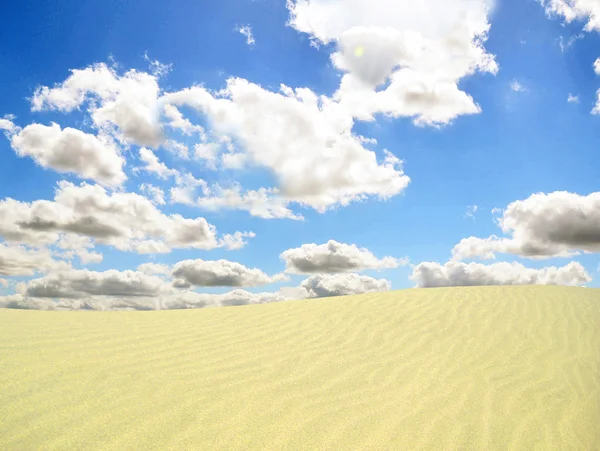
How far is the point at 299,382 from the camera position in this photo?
18.1 ft

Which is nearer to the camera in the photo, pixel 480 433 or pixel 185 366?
pixel 480 433

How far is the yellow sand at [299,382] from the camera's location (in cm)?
427

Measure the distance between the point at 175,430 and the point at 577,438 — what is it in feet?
13.1

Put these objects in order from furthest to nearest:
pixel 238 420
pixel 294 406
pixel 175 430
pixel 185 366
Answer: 1. pixel 185 366
2. pixel 294 406
3. pixel 238 420
4. pixel 175 430

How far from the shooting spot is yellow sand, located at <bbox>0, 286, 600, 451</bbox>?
427cm

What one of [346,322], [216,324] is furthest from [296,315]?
[216,324]

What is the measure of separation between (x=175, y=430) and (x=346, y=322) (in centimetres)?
473

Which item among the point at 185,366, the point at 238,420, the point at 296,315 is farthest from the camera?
the point at 296,315

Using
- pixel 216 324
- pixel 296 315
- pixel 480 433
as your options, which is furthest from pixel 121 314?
pixel 480 433

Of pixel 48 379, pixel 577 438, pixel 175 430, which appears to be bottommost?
pixel 577 438

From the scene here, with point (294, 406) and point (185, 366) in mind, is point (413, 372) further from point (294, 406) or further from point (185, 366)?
point (185, 366)

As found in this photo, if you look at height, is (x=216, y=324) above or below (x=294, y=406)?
above

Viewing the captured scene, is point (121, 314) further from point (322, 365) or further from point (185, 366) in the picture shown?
point (322, 365)

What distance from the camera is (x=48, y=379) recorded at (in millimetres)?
5078
